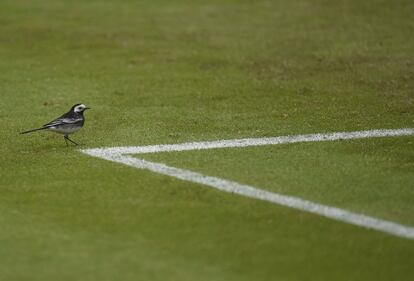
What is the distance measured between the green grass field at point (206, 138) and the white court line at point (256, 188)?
5.6 inches

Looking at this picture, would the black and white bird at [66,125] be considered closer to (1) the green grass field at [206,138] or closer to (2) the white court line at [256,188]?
(1) the green grass field at [206,138]

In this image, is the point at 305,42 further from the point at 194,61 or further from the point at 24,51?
the point at 24,51

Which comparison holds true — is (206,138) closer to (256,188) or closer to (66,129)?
(66,129)

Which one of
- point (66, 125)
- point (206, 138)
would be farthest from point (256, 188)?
point (66, 125)

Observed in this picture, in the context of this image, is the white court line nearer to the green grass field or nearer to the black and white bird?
the green grass field

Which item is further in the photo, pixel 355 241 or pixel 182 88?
pixel 182 88

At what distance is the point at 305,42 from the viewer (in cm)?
1914

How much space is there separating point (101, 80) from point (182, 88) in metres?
1.64

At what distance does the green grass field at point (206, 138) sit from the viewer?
25.3 feet

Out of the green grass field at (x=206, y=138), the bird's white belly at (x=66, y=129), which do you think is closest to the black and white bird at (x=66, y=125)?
the bird's white belly at (x=66, y=129)

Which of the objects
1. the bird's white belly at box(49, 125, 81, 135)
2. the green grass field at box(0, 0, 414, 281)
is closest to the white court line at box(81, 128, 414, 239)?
the green grass field at box(0, 0, 414, 281)

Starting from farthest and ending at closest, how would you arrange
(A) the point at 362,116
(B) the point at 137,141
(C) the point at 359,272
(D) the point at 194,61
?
1. (D) the point at 194,61
2. (A) the point at 362,116
3. (B) the point at 137,141
4. (C) the point at 359,272

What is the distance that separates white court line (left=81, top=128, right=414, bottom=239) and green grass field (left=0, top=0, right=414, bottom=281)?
0.47 feet

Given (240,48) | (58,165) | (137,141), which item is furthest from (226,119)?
(240,48)
